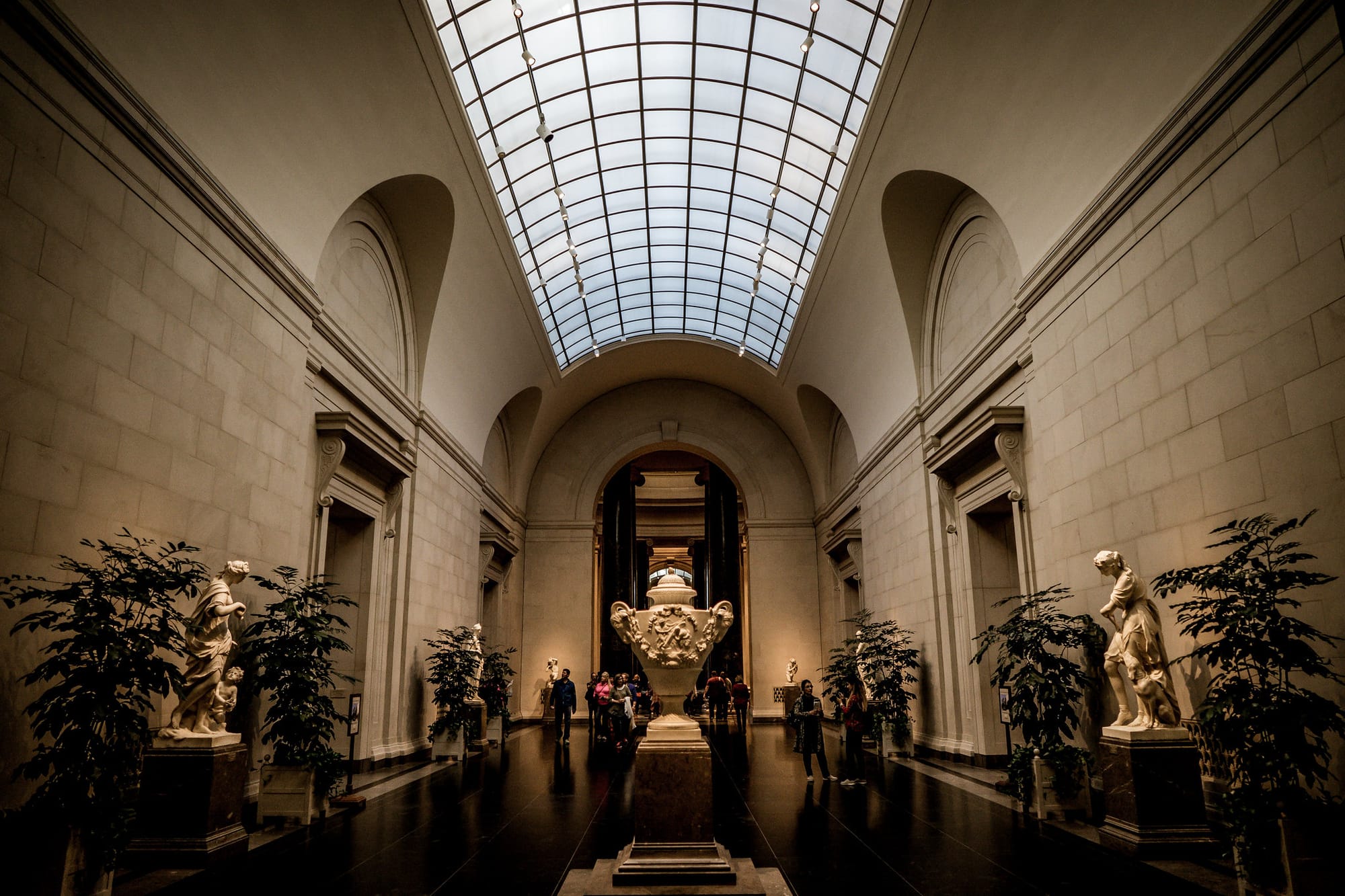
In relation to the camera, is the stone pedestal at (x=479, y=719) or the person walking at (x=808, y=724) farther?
the stone pedestal at (x=479, y=719)

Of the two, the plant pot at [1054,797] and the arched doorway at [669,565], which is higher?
the arched doorway at [669,565]

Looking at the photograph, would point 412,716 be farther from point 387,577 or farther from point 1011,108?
point 1011,108

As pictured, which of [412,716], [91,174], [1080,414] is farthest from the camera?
[412,716]

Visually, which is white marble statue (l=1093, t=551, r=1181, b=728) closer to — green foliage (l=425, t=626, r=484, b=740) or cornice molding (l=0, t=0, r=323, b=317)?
cornice molding (l=0, t=0, r=323, b=317)

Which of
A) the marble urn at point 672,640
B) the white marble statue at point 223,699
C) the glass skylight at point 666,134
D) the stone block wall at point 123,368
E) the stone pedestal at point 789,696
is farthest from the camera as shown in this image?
the stone pedestal at point 789,696

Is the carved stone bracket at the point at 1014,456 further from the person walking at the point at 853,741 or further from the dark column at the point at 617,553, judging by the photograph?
the dark column at the point at 617,553

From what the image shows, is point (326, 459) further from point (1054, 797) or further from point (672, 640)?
point (1054, 797)

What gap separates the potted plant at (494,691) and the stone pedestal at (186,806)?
30.2 ft

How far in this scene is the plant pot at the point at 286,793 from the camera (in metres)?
8.64

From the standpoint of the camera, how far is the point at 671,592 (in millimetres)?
6449

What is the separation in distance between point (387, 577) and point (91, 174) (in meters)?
8.81

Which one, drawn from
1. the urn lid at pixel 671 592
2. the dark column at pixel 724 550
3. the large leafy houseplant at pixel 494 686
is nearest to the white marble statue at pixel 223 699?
the urn lid at pixel 671 592

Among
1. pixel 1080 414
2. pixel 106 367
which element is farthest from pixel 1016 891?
pixel 106 367

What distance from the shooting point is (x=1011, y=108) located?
10.1 m
